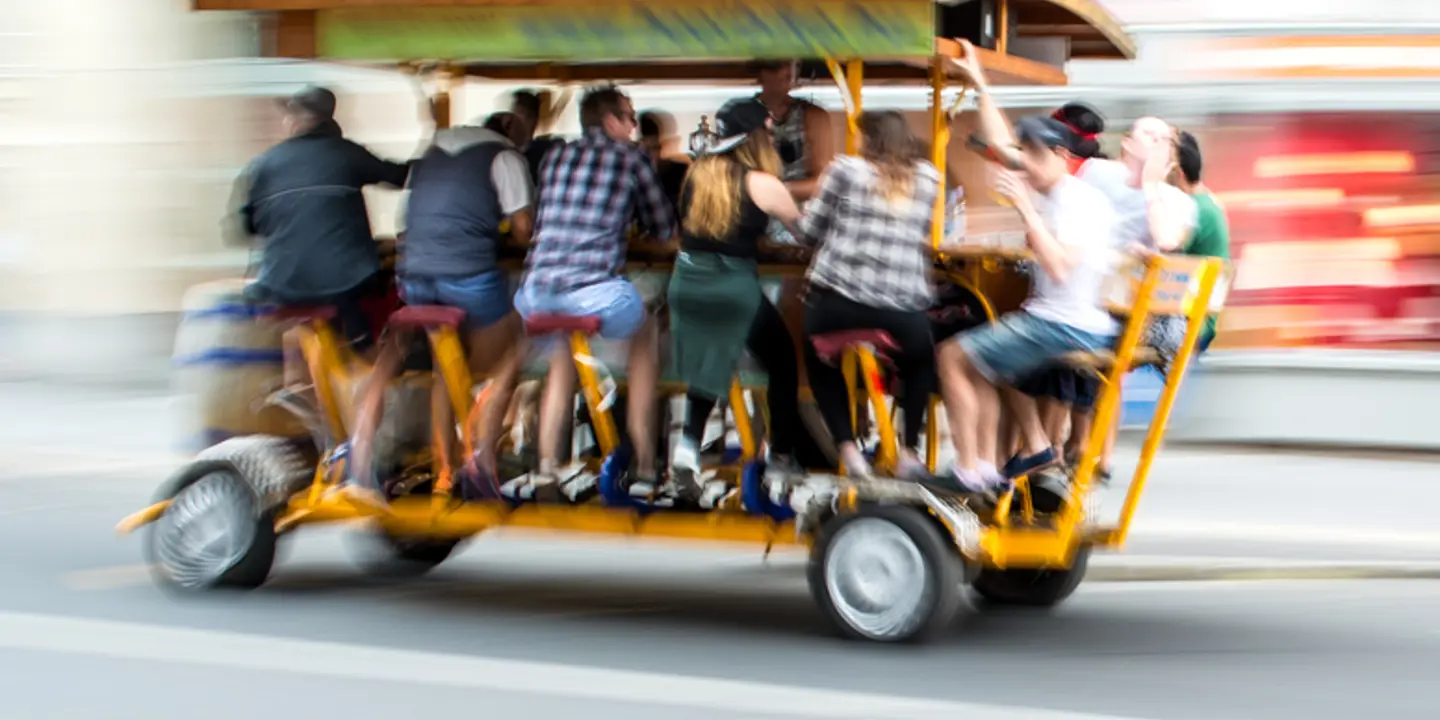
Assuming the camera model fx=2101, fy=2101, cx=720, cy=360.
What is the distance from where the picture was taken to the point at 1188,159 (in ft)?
28.3

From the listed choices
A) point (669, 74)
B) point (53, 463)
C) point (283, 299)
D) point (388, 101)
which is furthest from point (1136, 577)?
point (388, 101)

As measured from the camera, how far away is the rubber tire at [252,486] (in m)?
8.16

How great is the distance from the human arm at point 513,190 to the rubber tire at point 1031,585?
2272mm

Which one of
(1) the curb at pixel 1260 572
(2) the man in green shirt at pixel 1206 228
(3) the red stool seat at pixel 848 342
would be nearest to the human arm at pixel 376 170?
(3) the red stool seat at pixel 848 342

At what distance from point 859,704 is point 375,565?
331 cm

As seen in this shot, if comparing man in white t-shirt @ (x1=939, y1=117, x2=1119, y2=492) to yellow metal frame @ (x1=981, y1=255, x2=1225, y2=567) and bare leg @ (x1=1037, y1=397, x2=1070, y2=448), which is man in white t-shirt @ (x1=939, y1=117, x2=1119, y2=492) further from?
bare leg @ (x1=1037, y1=397, x2=1070, y2=448)

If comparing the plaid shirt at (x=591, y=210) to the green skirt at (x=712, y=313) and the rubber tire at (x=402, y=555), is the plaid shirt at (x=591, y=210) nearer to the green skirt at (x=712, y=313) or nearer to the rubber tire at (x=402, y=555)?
the green skirt at (x=712, y=313)

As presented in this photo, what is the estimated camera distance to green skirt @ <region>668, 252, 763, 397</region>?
7.41m

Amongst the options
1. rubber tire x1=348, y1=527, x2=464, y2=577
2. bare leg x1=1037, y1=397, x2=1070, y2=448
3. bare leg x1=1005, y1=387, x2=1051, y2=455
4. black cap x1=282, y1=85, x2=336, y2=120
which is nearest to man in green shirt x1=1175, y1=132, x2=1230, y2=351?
bare leg x1=1037, y1=397, x2=1070, y2=448

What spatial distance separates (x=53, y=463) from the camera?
44.4 feet

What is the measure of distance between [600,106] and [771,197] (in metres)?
0.86

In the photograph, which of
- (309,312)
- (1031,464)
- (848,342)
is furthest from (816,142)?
(309,312)

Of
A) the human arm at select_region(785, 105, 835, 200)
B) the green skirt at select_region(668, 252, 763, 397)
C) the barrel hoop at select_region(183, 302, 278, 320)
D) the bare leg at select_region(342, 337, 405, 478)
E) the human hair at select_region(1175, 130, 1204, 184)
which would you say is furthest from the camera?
the human hair at select_region(1175, 130, 1204, 184)

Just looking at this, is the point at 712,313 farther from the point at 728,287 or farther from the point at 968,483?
the point at 968,483
